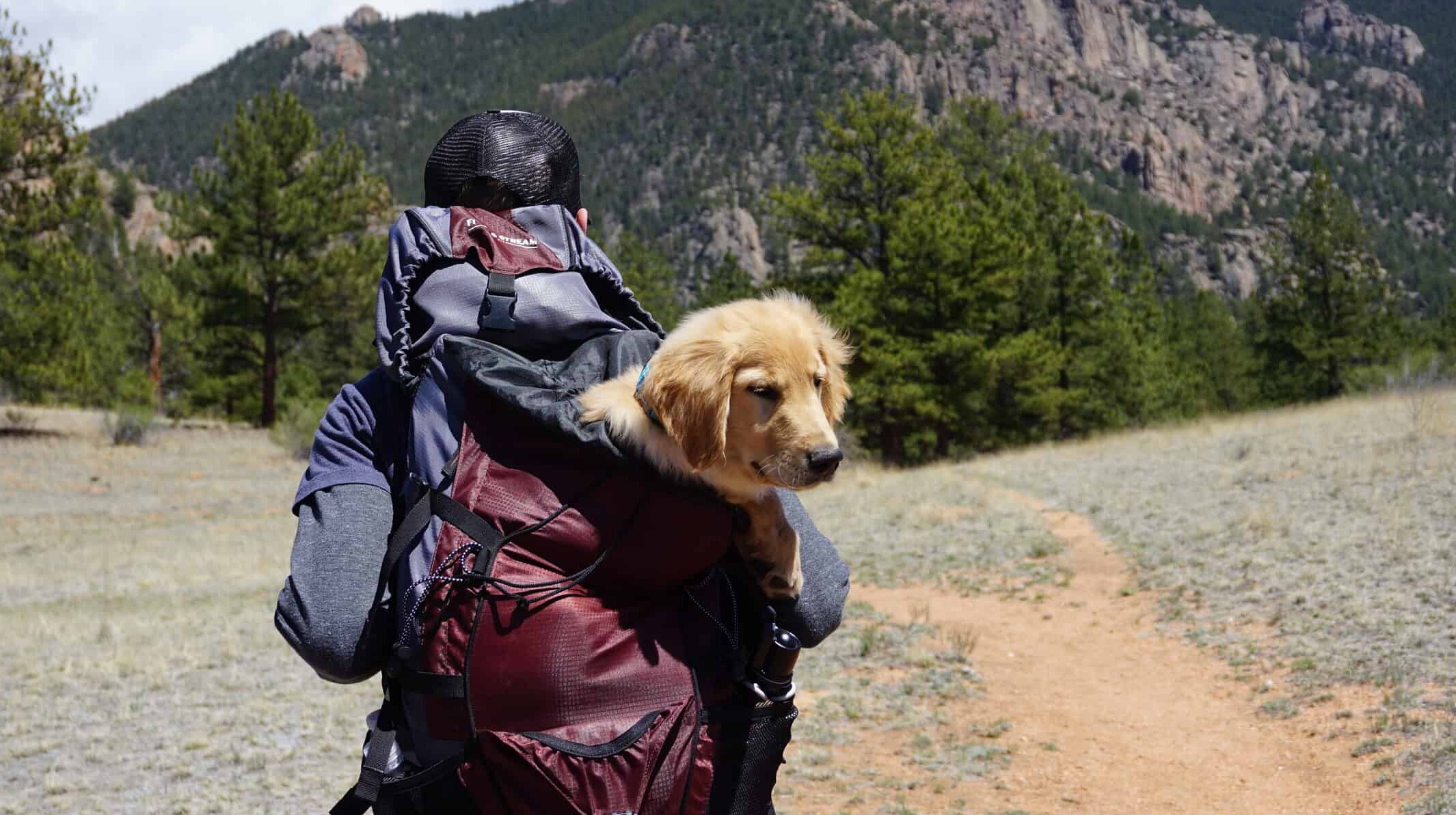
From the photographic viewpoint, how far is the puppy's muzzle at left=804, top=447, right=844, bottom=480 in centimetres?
168

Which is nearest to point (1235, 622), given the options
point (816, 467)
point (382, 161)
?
point (816, 467)

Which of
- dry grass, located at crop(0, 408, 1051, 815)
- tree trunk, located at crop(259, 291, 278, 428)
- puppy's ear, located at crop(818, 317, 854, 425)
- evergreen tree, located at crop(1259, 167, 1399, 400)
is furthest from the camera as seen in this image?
evergreen tree, located at crop(1259, 167, 1399, 400)

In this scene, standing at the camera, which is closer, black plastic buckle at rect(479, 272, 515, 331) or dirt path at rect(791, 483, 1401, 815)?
black plastic buckle at rect(479, 272, 515, 331)

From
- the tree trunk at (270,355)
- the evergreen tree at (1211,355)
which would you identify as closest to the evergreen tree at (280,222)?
the tree trunk at (270,355)

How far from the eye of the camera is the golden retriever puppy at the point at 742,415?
63.9 inches

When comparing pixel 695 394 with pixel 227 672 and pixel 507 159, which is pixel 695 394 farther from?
pixel 227 672

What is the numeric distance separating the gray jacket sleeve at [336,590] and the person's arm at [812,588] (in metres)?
0.63

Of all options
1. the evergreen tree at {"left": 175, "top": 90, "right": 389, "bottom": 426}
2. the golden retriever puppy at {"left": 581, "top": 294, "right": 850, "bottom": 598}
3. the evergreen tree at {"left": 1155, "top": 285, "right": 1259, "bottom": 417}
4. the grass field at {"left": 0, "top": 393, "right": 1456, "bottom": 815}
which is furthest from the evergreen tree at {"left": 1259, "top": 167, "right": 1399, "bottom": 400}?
the golden retriever puppy at {"left": 581, "top": 294, "right": 850, "bottom": 598}

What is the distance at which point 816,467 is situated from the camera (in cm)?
168

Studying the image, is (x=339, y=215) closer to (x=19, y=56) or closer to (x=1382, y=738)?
(x=19, y=56)

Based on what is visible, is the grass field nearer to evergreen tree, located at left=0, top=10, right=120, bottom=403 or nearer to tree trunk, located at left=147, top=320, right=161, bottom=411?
evergreen tree, located at left=0, top=10, right=120, bottom=403

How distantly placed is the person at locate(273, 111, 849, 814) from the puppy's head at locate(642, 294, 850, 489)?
0.15 meters

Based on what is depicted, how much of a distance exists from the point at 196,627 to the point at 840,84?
18208 centimetres

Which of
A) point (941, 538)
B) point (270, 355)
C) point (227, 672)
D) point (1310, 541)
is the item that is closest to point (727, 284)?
point (270, 355)
